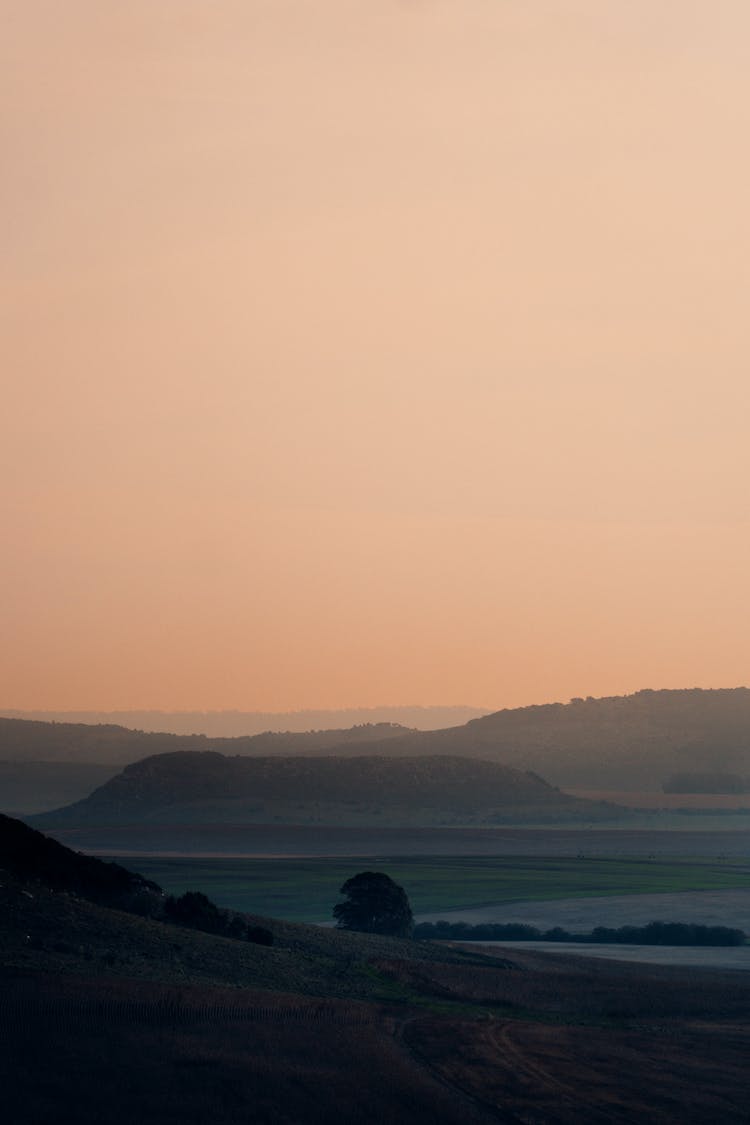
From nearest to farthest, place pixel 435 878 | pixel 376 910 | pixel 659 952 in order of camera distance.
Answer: pixel 659 952 → pixel 376 910 → pixel 435 878

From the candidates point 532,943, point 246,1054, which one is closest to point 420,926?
point 532,943

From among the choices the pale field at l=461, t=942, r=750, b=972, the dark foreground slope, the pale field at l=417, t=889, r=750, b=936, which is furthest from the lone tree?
the dark foreground slope

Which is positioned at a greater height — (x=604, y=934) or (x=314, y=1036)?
(x=604, y=934)

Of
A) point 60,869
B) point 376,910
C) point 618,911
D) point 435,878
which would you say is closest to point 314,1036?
point 60,869

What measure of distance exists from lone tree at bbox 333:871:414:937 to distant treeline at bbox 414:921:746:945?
17.9 ft

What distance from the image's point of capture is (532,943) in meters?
110

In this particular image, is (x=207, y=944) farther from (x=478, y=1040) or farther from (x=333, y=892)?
(x=333, y=892)

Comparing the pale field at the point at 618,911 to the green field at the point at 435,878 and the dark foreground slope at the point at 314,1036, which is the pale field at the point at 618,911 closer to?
the green field at the point at 435,878

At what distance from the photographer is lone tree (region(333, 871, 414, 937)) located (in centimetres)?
10612

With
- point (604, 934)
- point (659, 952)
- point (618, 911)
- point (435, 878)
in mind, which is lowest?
point (659, 952)

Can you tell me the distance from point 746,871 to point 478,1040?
12896cm

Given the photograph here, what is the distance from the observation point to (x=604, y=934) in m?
114

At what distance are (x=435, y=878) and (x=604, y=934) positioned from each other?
52.3 meters

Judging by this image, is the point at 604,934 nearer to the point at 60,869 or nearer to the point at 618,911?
the point at 618,911
